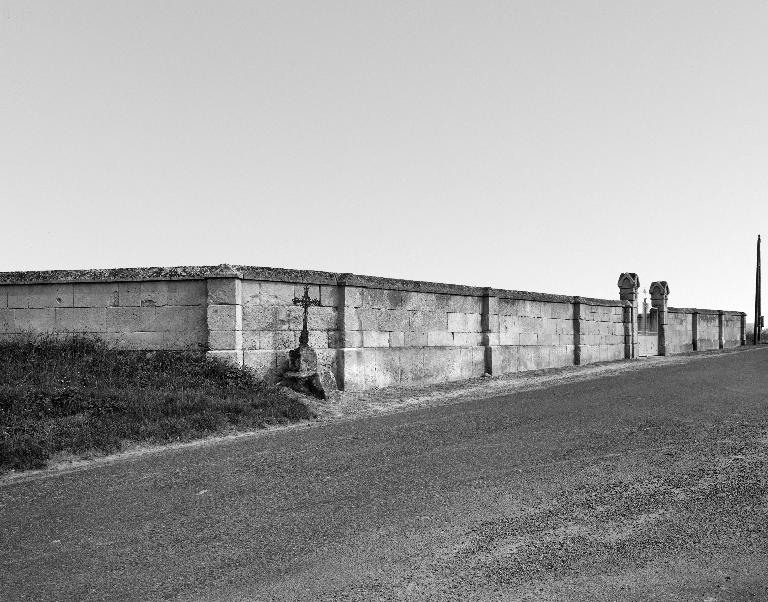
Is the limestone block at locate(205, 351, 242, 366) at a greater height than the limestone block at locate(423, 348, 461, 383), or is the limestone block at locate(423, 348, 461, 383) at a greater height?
the limestone block at locate(205, 351, 242, 366)

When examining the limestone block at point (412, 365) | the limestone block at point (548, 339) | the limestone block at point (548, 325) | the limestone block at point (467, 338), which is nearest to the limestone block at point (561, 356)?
the limestone block at point (548, 339)

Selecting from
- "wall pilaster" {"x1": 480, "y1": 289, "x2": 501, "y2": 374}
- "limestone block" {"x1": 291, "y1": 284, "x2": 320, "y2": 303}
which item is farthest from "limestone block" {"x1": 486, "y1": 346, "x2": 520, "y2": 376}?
"limestone block" {"x1": 291, "y1": 284, "x2": 320, "y2": 303}

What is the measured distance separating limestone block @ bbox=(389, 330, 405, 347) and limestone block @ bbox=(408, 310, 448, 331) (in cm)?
31

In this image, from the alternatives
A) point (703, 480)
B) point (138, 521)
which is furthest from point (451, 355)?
point (138, 521)

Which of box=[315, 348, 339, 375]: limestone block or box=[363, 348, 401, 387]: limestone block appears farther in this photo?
box=[363, 348, 401, 387]: limestone block

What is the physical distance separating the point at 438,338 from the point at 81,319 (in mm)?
7549

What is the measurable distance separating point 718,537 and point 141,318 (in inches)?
388

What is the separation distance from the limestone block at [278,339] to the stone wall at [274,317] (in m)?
0.02

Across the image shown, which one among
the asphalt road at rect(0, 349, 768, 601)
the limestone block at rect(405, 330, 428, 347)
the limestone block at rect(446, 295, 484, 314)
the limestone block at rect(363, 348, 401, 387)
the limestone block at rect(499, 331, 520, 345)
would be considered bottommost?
the asphalt road at rect(0, 349, 768, 601)

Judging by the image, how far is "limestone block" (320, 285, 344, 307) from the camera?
12.7 meters

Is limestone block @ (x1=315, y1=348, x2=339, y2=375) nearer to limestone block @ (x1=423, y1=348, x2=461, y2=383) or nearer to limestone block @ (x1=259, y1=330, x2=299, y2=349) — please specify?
limestone block @ (x1=259, y1=330, x2=299, y2=349)

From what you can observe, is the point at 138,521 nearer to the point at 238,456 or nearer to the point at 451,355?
the point at 238,456

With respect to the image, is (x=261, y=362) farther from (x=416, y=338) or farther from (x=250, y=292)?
(x=416, y=338)

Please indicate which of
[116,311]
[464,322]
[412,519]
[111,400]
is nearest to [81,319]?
[116,311]
